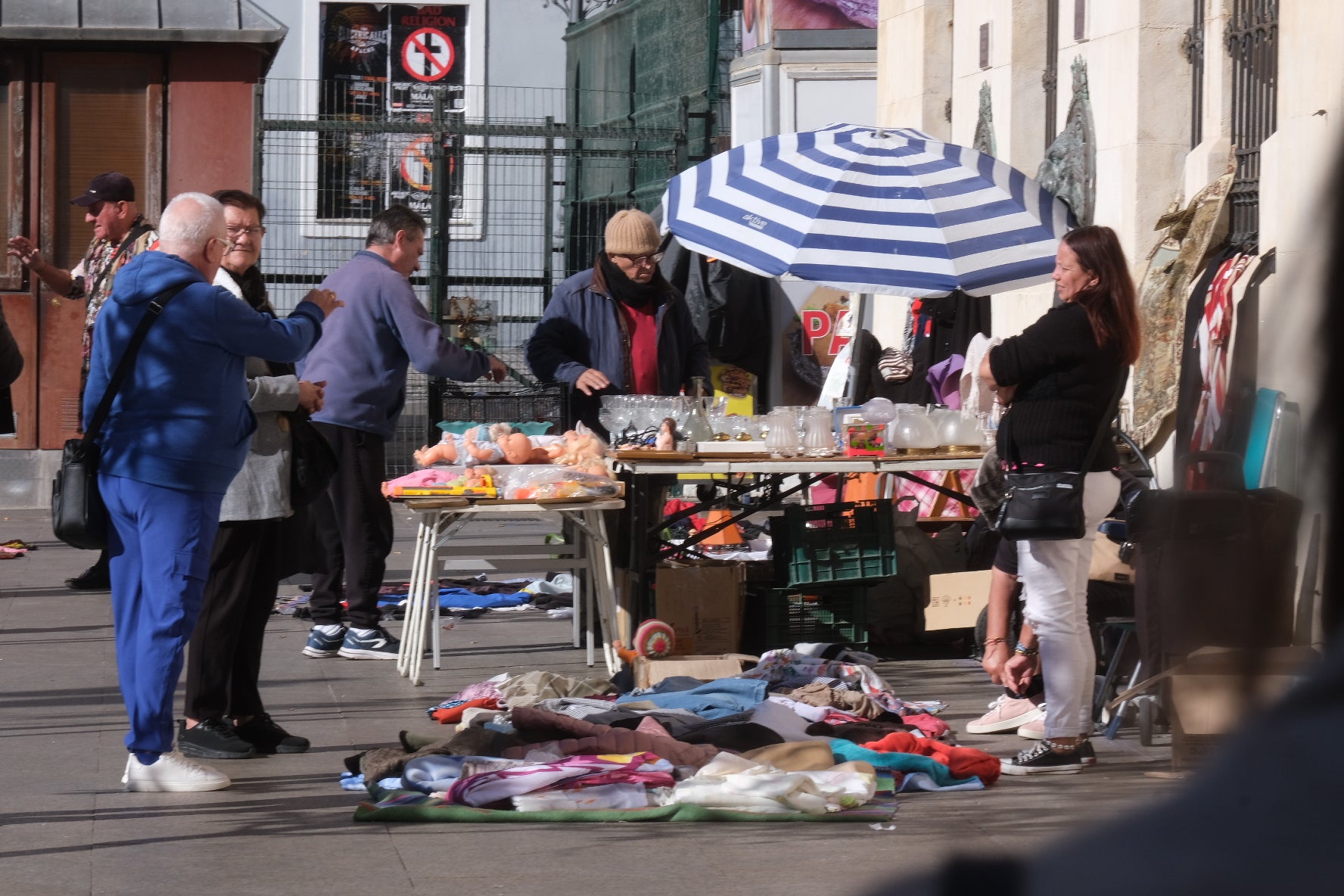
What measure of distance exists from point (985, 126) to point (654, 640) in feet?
21.9

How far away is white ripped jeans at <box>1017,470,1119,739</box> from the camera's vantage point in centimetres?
612

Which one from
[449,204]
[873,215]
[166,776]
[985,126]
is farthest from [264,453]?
[449,204]

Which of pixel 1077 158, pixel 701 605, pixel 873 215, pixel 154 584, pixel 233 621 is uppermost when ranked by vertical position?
pixel 1077 158

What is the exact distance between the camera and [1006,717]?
6934 millimetres

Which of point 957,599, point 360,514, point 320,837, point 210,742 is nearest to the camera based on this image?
point 320,837

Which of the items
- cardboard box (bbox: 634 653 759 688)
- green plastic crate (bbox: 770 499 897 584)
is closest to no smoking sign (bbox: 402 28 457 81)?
green plastic crate (bbox: 770 499 897 584)

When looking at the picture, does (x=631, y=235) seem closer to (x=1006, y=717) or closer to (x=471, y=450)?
(x=471, y=450)

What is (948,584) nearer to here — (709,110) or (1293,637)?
(1293,637)

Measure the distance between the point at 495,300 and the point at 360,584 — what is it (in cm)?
917

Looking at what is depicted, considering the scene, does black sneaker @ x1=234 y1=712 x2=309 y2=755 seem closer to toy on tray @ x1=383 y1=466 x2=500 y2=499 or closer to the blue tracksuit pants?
the blue tracksuit pants

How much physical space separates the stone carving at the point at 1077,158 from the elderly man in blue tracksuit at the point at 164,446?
699 centimetres

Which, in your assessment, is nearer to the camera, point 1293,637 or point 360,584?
point 1293,637

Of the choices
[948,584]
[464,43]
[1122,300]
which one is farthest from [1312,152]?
[464,43]

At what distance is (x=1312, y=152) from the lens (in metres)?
0.52
